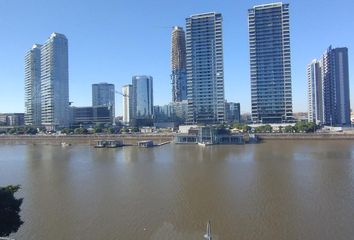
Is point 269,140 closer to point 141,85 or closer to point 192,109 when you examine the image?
point 192,109

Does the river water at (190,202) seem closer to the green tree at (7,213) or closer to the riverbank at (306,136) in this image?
the green tree at (7,213)

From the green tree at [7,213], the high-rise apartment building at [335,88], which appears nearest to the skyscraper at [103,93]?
the high-rise apartment building at [335,88]

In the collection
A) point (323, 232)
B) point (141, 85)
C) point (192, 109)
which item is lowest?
point (323, 232)

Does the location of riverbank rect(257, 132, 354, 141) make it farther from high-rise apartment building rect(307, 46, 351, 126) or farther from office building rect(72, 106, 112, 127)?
office building rect(72, 106, 112, 127)

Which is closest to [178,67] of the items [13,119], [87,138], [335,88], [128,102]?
[128,102]

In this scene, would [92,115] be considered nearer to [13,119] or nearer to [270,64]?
→ [13,119]

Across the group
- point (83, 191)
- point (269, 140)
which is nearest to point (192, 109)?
point (269, 140)
